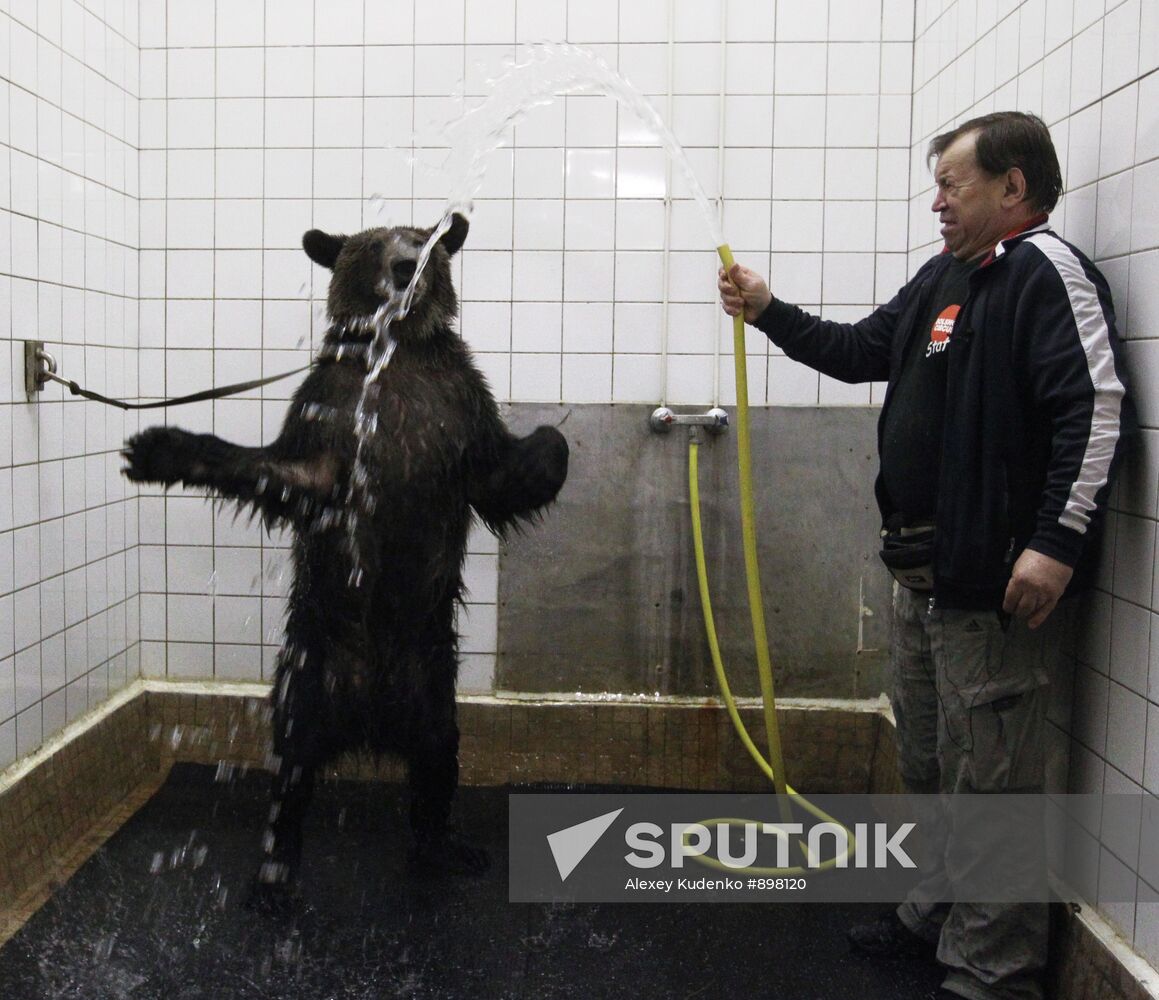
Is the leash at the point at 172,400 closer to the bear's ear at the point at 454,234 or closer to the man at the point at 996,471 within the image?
the bear's ear at the point at 454,234

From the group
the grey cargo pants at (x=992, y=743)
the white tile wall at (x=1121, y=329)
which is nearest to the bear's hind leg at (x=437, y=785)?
the grey cargo pants at (x=992, y=743)

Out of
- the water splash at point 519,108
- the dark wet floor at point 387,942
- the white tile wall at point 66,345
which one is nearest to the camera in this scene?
the dark wet floor at point 387,942

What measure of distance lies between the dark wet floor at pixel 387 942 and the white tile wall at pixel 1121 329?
60 cm

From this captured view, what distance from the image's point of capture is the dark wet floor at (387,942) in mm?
2398

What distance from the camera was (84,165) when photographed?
10.6ft

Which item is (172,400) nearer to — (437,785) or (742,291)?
(437,785)

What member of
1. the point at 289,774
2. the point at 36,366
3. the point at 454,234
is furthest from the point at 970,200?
the point at 36,366

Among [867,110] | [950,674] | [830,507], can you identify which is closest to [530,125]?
[867,110]

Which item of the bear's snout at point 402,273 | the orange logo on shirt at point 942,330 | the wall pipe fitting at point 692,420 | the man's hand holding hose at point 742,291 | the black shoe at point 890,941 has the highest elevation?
the bear's snout at point 402,273

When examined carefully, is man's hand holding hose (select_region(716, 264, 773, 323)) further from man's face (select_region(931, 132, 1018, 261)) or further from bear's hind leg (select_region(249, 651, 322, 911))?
bear's hind leg (select_region(249, 651, 322, 911))

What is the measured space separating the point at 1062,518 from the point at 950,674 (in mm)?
448

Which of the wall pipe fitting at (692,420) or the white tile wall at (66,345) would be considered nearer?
the white tile wall at (66,345)

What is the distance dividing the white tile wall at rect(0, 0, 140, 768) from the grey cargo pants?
2.43m

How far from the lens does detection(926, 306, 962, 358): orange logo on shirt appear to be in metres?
2.29
